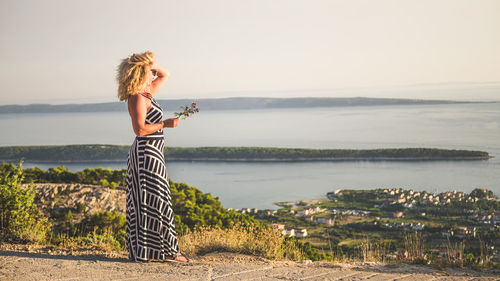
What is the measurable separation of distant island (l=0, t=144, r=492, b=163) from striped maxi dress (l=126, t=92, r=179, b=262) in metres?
46.4

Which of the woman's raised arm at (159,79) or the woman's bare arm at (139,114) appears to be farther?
the woman's raised arm at (159,79)

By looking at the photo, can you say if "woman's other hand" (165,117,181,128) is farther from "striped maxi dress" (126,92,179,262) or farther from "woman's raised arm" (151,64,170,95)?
"woman's raised arm" (151,64,170,95)

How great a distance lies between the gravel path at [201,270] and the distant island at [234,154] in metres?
46.1

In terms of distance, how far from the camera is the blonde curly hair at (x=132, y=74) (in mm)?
2953

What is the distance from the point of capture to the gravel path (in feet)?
9.73

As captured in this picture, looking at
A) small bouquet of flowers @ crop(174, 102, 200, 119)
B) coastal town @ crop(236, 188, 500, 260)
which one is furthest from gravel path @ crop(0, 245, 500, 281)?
coastal town @ crop(236, 188, 500, 260)

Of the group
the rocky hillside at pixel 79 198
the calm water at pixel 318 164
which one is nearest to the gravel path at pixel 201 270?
the rocky hillside at pixel 79 198

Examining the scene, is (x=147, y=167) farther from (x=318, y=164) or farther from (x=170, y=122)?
(x=318, y=164)

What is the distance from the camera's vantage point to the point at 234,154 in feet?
180

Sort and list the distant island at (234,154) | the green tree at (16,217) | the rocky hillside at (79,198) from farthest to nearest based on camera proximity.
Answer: the distant island at (234,154) → the rocky hillside at (79,198) → the green tree at (16,217)

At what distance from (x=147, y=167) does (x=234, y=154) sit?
170 feet

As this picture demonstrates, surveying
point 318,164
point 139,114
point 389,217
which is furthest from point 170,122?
point 318,164

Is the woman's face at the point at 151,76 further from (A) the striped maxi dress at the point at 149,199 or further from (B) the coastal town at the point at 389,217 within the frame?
(B) the coastal town at the point at 389,217

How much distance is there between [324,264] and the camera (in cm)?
351
